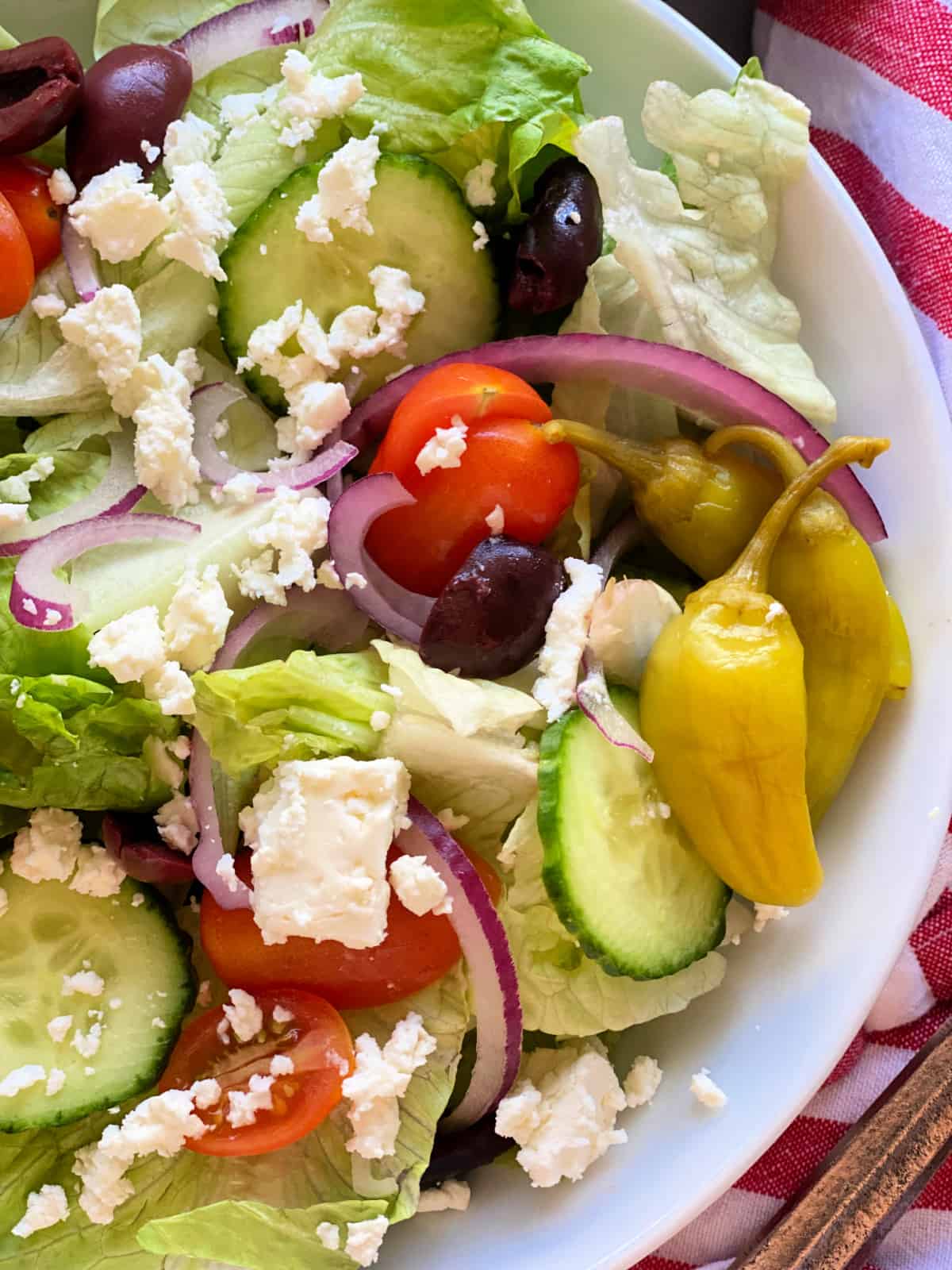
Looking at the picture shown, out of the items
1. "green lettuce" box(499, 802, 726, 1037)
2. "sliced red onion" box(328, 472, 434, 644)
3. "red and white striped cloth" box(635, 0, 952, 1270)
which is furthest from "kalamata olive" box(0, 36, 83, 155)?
"red and white striped cloth" box(635, 0, 952, 1270)

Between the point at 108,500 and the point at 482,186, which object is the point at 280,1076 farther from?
the point at 482,186

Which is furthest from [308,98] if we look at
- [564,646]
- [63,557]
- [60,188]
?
[564,646]


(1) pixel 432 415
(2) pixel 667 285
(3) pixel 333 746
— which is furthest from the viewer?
(2) pixel 667 285

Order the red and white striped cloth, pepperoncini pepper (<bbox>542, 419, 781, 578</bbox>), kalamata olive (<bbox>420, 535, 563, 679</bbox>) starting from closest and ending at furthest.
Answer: kalamata olive (<bbox>420, 535, 563, 679</bbox>) < pepperoncini pepper (<bbox>542, 419, 781, 578</bbox>) < the red and white striped cloth

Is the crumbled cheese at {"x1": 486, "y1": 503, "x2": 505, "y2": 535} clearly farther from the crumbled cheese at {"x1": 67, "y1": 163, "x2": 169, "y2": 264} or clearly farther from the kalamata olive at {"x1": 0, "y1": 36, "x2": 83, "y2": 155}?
the kalamata olive at {"x1": 0, "y1": 36, "x2": 83, "y2": 155}

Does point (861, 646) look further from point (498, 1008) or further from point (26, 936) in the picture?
point (26, 936)

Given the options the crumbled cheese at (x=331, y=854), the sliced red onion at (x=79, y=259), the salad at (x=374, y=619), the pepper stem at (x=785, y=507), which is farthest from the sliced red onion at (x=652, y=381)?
the crumbled cheese at (x=331, y=854)

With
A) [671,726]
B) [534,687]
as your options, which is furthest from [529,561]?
[671,726]
